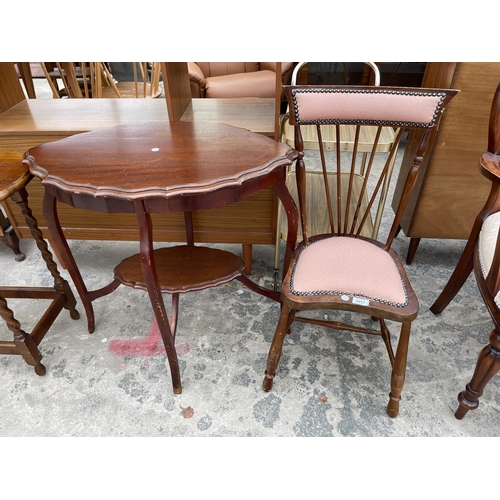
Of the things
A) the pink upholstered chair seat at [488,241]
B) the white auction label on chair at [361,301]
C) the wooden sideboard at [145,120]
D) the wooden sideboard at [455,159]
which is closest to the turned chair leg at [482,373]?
the pink upholstered chair seat at [488,241]

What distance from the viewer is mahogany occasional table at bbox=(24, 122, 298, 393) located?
40.8 inches

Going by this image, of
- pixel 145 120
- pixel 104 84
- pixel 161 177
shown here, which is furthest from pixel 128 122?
pixel 104 84

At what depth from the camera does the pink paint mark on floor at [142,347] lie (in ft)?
5.36

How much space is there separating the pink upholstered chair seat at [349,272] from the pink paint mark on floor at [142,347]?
2.29ft

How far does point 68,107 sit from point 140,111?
0.37 metres

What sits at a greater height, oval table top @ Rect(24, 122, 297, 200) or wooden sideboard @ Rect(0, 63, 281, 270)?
oval table top @ Rect(24, 122, 297, 200)

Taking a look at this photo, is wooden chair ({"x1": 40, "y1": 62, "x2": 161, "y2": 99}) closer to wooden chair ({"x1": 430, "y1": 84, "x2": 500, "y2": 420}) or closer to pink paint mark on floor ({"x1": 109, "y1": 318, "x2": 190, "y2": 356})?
pink paint mark on floor ({"x1": 109, "y1": 318, "x2": 190, "y2": 356})

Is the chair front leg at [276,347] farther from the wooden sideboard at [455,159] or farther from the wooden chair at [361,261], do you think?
the wooden sideboard at [455,159]

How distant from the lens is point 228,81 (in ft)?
10.9

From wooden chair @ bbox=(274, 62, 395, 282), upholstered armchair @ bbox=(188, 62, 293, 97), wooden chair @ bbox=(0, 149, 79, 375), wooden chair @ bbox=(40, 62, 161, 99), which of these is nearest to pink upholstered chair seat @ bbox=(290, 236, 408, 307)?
wooden chair @ bbox=(274, 62, 395, 282)

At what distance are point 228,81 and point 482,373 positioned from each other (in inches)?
118

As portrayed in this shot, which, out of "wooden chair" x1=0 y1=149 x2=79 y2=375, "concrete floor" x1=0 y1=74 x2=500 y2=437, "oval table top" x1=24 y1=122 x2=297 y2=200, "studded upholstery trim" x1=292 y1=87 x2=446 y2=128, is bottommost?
"concrete floor" x1=0 y1=74 x2=500 y2=437

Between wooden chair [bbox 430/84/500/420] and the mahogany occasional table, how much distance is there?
65 centimetres

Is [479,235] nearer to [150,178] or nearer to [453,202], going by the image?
[453,202]
